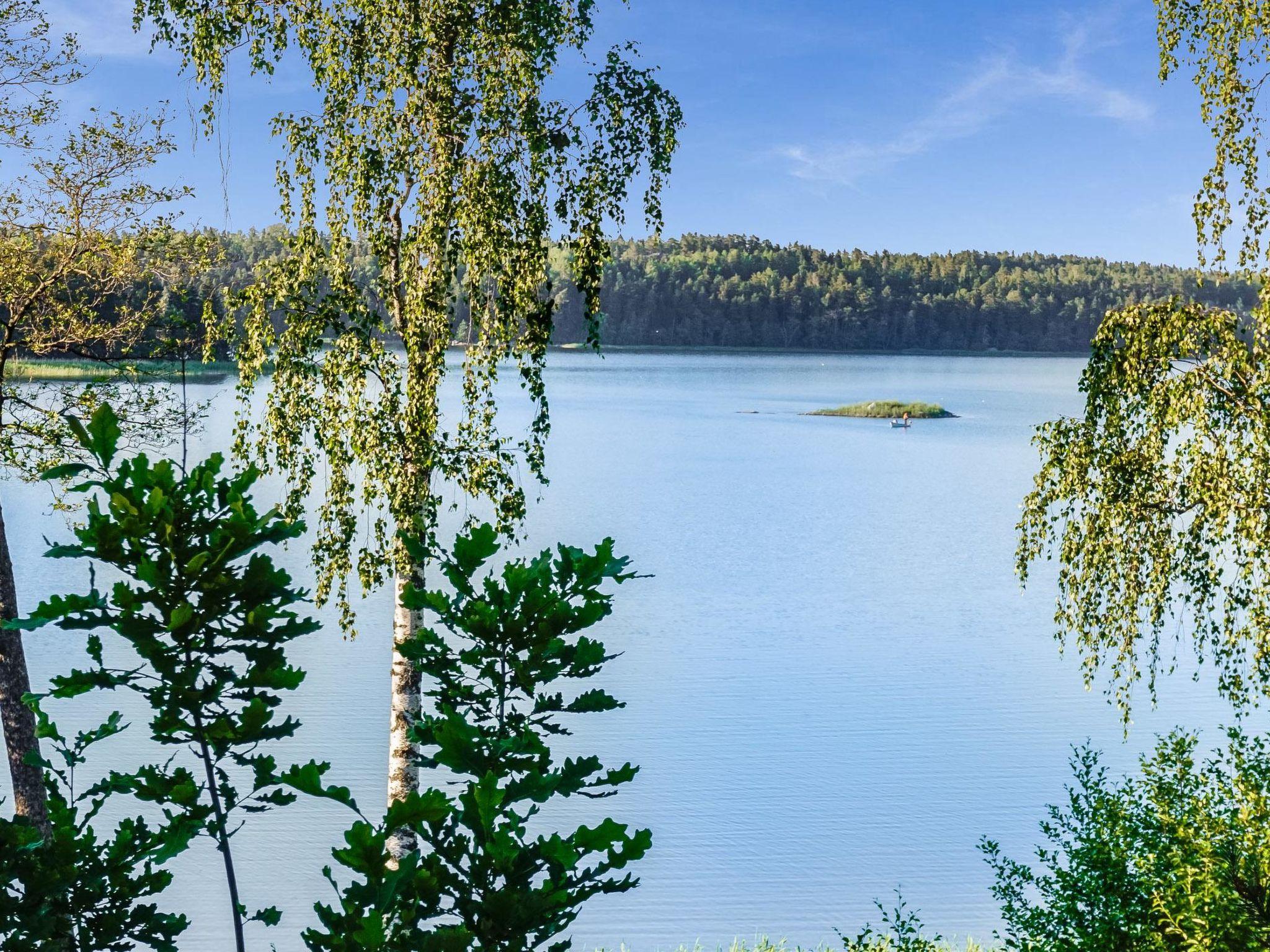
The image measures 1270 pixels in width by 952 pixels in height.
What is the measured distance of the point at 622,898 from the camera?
1310 centimetres

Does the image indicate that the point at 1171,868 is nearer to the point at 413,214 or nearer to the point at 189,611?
the point at 189,611

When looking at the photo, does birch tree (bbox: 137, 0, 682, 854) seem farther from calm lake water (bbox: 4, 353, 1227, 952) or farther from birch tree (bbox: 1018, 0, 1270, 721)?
calm lake water (bbox: 4, 353, 1227, 952)

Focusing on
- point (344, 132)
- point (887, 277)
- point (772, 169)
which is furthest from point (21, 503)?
point (887, 277)

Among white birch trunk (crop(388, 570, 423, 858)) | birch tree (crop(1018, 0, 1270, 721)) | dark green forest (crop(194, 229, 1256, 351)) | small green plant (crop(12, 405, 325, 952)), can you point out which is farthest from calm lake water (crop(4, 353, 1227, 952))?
dark green forest (crop(194, 229, 1256, 351))

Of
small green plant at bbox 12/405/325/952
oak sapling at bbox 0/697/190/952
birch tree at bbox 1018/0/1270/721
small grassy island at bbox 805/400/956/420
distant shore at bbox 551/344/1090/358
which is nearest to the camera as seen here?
small green plant at bbox 12/405/325/952

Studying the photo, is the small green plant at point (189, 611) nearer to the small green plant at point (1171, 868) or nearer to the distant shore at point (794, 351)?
the small green plant at point (1171, 868)

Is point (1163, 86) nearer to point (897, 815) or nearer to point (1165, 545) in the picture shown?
point (1165, 545)

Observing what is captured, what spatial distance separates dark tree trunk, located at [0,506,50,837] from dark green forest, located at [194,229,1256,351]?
311 feet

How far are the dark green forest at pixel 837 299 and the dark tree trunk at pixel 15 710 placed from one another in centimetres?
9471

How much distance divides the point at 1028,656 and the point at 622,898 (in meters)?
11.6

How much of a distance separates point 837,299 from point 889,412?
5459cm

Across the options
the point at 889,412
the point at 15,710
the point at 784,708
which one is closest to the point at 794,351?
the point at 889,412

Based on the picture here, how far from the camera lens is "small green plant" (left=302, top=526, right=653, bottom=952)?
2.43 metres

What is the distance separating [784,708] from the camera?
18688 mm
